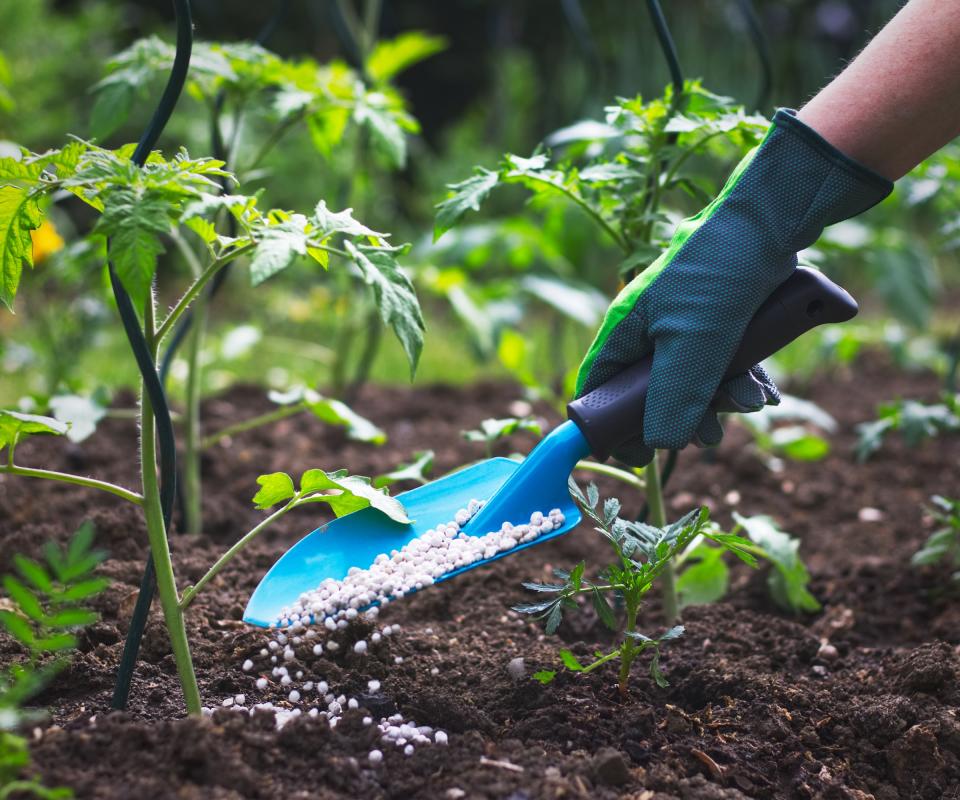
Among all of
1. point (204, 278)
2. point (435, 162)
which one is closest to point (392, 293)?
point (204, 278)

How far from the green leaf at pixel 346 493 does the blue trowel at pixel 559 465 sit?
11 cm

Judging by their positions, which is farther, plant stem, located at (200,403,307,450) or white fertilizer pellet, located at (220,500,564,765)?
plant stem, located at (200,403,307,450)

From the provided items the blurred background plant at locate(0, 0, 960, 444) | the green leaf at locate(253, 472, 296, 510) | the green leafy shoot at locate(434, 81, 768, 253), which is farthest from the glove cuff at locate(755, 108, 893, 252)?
the green leaf at locate(253, 472, 296, 510)

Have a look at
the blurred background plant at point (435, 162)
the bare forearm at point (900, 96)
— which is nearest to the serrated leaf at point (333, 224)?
the blurred background plant at point (435, 162)

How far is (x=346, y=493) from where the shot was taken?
1349 mm

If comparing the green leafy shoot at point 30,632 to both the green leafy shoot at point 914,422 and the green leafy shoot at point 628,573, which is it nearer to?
the green leafy shoot at point 628,573

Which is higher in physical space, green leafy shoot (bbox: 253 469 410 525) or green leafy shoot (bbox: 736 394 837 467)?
green leafy shoot (bbox: 736 394 837 467)

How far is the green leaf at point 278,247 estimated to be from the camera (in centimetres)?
104

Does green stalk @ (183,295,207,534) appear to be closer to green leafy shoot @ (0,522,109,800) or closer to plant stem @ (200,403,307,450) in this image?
plant stem @ (200,403,307,450)

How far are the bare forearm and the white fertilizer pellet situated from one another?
2.19ft

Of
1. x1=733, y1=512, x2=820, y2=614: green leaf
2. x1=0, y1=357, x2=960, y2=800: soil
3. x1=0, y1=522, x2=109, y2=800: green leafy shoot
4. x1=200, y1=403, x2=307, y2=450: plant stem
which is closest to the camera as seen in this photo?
x1=0, y1=522, x2=109, y2=800: green leafy shoot

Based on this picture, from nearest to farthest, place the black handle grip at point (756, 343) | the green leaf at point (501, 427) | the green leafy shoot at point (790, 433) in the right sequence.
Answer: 1. the black handle grip at point (756, 343)
2. the green leaf at point (501, 427)
3. the green leafy shoot at point (790, 433)

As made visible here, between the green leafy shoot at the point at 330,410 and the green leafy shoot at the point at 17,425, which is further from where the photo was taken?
the green leafy shoot at the point at 330,410

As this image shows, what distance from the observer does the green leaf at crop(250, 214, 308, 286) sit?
3.43 ft
